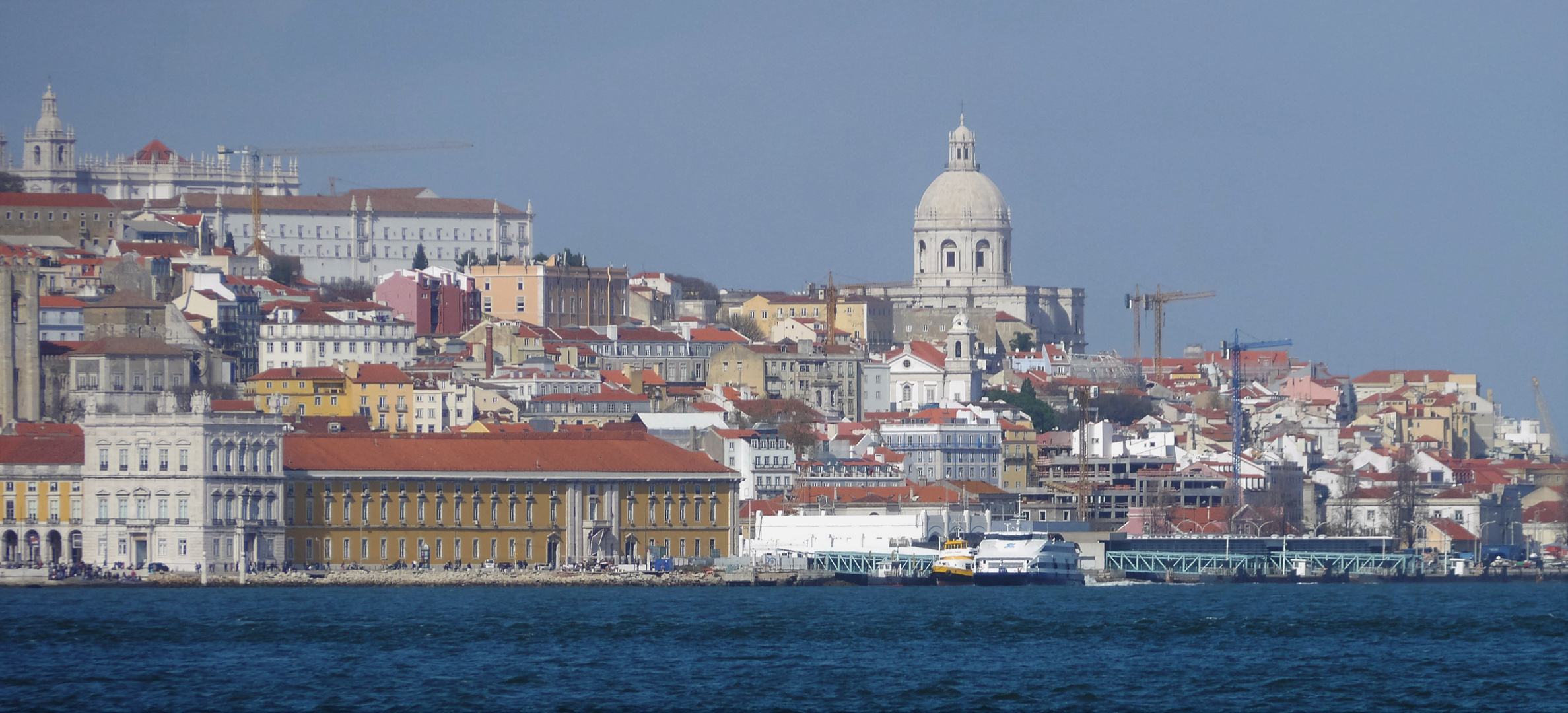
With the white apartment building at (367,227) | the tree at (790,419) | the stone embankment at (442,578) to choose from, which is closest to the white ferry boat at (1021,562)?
the stone embankment at (442,578)

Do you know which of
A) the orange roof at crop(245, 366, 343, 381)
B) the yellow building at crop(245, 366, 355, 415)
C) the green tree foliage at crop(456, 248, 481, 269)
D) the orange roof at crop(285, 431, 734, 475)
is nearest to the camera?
the orange roof at crop(285, 431, 734, 475)

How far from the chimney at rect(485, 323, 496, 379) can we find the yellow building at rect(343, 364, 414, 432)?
19.4ft

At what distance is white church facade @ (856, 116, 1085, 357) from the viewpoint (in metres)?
141

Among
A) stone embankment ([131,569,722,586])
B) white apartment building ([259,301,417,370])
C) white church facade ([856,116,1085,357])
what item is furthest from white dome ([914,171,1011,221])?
stone embankment ([131,569,722,586])

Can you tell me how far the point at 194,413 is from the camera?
228 ft

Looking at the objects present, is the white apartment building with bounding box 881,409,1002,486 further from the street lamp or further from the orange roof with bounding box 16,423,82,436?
the orange roof with bounding box 16,423,82,436

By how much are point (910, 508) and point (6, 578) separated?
24.2 metres

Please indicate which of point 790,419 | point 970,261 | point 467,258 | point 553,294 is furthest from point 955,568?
point 970,261

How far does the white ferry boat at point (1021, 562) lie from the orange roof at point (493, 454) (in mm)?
6419

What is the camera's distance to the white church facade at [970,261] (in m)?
141

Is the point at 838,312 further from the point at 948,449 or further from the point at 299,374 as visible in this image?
the point at 299,374

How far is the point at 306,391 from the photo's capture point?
8888 cm

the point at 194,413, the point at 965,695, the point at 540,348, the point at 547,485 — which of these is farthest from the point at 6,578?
the point at 540,348

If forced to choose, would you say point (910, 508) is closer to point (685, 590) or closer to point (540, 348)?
point (685, 590)
